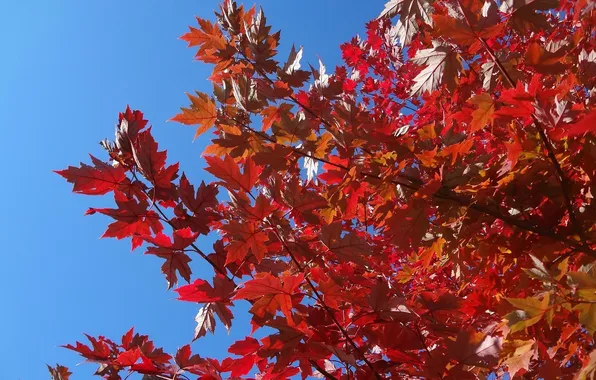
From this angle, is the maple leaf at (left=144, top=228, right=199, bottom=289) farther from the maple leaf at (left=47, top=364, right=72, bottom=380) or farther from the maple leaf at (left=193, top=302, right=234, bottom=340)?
the maple leaf at (left=47, top=364, right=72, bottom=380)

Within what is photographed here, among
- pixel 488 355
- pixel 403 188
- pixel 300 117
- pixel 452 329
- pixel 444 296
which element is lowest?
pixel 488 355

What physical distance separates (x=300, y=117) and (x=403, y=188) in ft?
1.80

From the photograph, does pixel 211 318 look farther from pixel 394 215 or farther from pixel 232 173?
pixel 394 215

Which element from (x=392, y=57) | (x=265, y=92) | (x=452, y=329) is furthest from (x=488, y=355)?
(x=392, y=57)

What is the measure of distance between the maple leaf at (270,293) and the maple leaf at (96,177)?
70 centimetres

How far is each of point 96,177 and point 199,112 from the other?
569 millimetres

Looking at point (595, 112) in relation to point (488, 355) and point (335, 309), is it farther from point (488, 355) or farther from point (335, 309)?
point (335, 309)

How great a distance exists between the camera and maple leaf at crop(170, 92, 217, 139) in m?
2.12

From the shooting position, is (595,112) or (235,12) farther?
(235,12)

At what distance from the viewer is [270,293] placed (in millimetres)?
1628

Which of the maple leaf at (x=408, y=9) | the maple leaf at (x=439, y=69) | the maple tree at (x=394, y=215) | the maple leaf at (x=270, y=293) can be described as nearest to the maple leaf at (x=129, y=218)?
the maple tree at (x=394, y=215)

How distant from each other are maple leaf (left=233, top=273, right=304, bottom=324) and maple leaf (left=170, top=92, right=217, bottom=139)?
88cm

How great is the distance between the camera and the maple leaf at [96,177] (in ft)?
5.74

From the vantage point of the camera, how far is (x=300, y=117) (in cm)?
201
